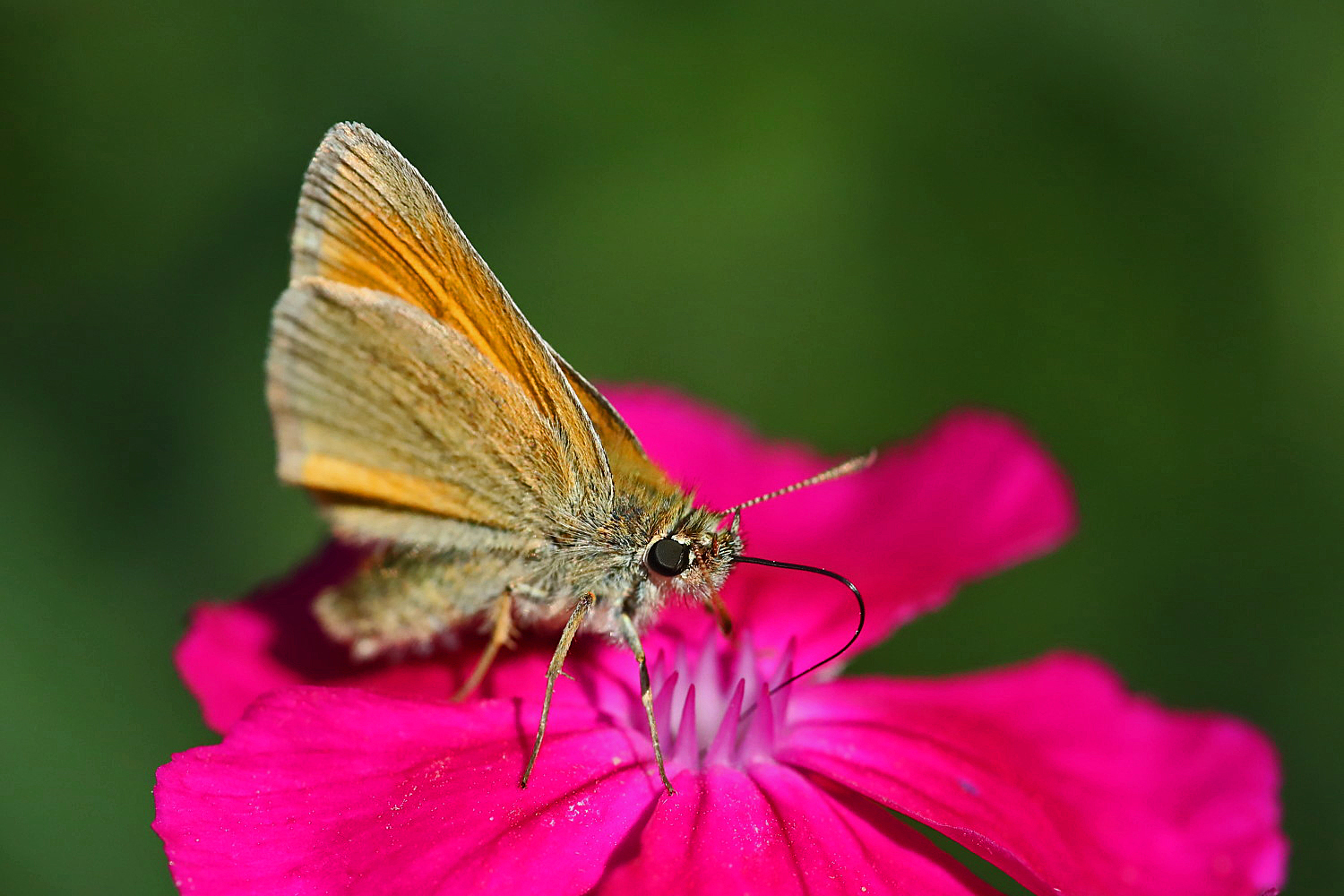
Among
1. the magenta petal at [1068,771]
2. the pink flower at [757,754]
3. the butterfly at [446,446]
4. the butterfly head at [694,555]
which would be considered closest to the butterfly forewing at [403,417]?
the butterfly at [446,446]

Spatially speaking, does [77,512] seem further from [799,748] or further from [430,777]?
[799,748]

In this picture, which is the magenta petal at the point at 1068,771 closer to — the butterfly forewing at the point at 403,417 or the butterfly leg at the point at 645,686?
the butterfly leg at the point at 645,686

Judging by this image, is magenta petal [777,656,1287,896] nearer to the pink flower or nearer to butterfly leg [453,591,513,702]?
the pink flower

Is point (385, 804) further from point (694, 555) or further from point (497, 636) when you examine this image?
point (694, 555)

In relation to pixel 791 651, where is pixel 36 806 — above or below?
below

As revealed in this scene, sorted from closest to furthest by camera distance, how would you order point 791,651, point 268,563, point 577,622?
point 577,622 → point 791,651 → point 268,563

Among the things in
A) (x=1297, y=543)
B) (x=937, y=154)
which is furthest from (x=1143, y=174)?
(x=1297, y=543)

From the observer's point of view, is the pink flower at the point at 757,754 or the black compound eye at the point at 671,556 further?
the black compound eye at the point at 671,556
